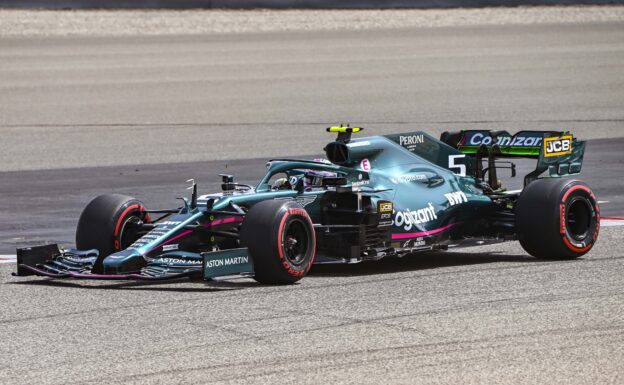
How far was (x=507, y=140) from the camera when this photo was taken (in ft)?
47.6

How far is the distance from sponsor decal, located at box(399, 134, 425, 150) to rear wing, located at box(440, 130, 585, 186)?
0.82m

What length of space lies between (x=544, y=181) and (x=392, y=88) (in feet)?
73.1

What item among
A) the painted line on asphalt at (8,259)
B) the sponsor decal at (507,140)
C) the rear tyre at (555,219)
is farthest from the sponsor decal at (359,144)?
the painted line on asphalt at (8,259)

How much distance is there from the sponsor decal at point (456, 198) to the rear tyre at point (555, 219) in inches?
24.7

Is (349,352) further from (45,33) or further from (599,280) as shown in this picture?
(45,33)

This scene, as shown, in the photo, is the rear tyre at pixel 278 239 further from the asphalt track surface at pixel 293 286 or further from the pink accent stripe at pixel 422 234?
the pink accent stripe at pixel 422 234

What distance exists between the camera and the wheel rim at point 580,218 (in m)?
13.4

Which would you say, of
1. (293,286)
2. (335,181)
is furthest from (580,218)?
(293,286)

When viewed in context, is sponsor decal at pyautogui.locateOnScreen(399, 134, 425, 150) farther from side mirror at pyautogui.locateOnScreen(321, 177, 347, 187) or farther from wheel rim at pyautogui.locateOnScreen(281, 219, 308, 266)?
wheel rim at pyautogui.locateOnScreen(281, 219, 308, 266)

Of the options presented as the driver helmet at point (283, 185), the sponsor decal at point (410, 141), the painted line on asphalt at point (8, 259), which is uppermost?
the sponsor decal at point (410, 141)

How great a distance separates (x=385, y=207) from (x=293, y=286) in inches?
54.3

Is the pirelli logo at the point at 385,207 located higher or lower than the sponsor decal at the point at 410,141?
lower

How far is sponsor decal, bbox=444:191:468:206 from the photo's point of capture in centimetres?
1354

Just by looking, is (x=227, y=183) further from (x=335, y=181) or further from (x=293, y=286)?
(x=293, y=286)
